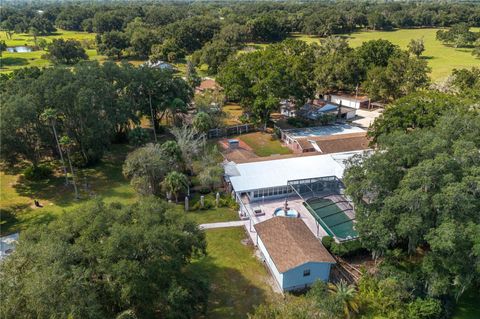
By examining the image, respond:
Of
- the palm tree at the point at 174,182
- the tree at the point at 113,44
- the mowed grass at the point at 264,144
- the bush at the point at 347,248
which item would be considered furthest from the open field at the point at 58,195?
the tree at the point at 113,44

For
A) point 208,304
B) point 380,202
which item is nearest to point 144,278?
point 208,304

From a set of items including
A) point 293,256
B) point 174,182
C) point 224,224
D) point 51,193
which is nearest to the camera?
point 293,256

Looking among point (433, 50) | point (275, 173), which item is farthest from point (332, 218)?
point (433, 50)

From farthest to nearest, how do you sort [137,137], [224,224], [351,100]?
[351,100] < [137,137] < [224,224]

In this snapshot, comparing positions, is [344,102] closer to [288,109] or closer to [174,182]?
[288,109]

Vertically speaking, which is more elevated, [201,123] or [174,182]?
[201,123]

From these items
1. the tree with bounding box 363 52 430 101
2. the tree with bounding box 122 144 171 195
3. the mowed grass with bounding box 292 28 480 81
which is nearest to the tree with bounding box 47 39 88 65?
the tree with bounding box 122 144 171 195

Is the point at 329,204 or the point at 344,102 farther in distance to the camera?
the point at 344,102
